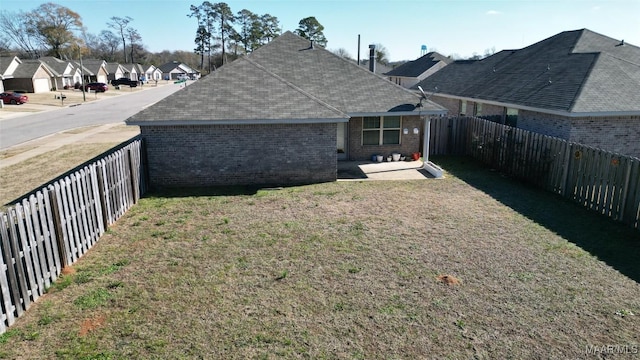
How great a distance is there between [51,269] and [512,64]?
25577 mm

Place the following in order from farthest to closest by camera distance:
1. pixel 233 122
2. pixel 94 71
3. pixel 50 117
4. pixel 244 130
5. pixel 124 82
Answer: pixel 124 82 → pixel 94 71 → pixel 50 117 → pixel 244 130 → pixel 233 122

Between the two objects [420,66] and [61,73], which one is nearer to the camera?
[420,66]

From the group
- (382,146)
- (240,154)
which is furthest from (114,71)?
(240,154)

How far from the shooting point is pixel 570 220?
10930mm

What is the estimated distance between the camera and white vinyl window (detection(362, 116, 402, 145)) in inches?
714

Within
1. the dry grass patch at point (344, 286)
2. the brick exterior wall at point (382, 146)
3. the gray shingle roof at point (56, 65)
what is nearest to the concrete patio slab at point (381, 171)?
the brick exterior wall at point (382, 146)

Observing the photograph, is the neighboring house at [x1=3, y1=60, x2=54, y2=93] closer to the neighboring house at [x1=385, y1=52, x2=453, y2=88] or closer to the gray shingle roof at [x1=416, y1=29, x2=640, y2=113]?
the neighboring house at [x1=385, y1=52, x2=453, y2=88]

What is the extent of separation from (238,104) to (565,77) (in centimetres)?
1449

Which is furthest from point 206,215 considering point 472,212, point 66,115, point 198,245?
point 66,115

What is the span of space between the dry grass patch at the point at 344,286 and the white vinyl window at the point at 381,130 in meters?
6.79

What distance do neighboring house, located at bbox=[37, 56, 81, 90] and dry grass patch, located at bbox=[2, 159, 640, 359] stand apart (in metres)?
65.2

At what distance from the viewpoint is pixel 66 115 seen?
124ft

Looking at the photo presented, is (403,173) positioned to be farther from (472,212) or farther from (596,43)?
(596,43)

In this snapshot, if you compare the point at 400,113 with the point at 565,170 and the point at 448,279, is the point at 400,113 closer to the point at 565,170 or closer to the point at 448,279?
the point at 565,170
